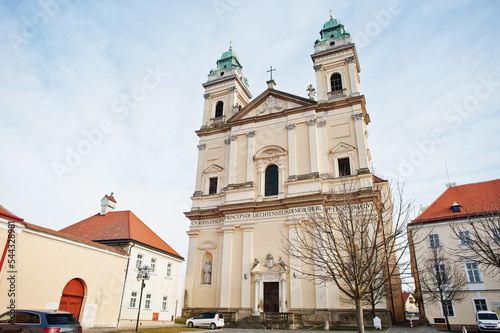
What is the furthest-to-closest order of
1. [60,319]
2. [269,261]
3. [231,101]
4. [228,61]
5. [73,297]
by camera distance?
[228,61] < [231,101] < [269,261] < [73,297] < [60,319]

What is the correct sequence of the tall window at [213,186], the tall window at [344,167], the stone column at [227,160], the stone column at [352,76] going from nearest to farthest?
the tall window at [344,167], the stone column at [352,76], the stone column at [227,160], the tall window at [213,186]

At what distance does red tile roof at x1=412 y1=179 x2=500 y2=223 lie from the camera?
2936 cm

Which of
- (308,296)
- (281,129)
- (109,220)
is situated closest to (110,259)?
(109,220)

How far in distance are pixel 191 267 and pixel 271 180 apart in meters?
9.34

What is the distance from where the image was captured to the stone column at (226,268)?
78.7ft

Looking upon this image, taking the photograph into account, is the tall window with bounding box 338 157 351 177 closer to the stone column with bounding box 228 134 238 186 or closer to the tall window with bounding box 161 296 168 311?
the stone column with bounding box 228 134 238 186

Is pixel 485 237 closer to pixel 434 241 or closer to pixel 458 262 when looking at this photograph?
pixel 434 241

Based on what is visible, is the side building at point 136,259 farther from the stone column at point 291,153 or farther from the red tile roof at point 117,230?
the stone column at point 291,153

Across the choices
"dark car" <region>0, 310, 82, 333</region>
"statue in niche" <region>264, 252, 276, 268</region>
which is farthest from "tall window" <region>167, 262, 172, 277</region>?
"dark car" <region>0, 310, 82, 333</region>

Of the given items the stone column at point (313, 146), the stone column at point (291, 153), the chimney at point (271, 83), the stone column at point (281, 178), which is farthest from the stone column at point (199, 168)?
the stone column at point (313, 146)

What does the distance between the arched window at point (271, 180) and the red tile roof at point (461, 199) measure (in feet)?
42.5

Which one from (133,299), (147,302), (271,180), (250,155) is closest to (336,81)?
(250,155)

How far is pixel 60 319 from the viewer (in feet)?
33.1

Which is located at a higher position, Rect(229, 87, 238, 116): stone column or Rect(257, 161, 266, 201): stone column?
Rect(229, 87, 238, 116): stone column
